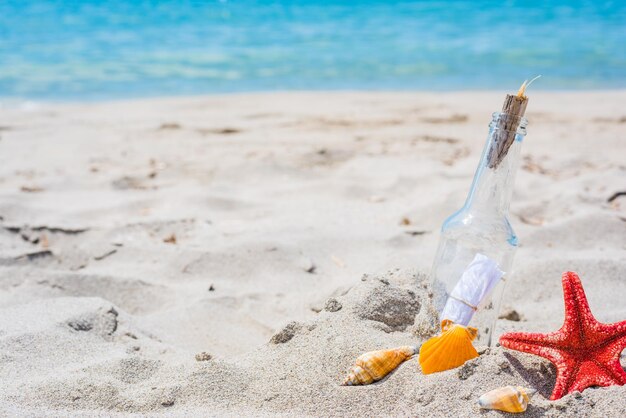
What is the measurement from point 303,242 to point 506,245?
1.58m

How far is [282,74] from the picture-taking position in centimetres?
1155

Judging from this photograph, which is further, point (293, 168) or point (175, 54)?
point (175, 54)

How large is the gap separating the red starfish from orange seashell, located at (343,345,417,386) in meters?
0.35

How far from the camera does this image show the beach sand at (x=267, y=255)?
1.69 metres

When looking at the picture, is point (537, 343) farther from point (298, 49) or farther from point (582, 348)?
point (298, 49)

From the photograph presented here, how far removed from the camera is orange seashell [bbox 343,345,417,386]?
166 cm

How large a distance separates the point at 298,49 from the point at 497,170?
523 inches

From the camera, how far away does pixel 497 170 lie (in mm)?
1826

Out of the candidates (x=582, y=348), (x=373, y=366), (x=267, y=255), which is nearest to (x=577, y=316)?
(x=582, y=348)

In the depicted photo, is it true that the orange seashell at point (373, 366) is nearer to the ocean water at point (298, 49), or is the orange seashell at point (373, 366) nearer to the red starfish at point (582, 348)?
the red starfish at point (582, 348)

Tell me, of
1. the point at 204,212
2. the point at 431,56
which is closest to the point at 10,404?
the point at 204,212

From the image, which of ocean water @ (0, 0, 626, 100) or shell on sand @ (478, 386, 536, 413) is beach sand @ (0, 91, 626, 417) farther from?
ocean water @ (0, 0, 626, 100)

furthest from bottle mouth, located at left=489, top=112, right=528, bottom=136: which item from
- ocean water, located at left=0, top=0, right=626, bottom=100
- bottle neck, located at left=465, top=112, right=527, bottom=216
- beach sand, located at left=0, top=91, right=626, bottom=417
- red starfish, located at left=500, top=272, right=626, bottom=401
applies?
ocean water, located at left=0, top=0, right=626, bottom=100

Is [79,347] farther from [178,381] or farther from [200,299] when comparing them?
[200,299]
